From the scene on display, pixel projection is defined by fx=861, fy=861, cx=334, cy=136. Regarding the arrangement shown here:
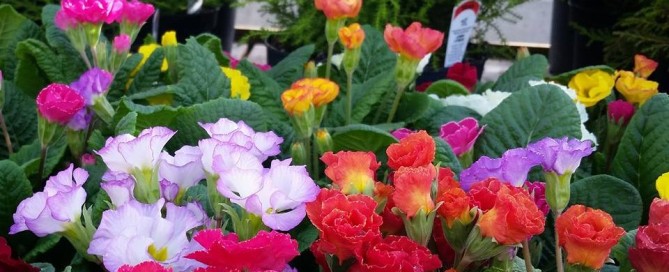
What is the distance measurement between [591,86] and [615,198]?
1.11 feet

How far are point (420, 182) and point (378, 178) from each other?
0.34 meters

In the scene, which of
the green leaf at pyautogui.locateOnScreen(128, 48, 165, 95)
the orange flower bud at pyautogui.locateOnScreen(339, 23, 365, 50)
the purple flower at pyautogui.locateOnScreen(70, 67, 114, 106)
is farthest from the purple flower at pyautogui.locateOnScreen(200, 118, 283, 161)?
the green leaf at pyautogui.locateOnScreen(128, 48, 165, 95)

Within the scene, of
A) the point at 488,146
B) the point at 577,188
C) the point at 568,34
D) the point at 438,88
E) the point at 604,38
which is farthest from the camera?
the point at 568,34

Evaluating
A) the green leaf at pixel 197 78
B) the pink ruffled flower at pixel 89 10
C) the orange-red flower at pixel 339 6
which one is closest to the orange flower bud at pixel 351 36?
the orange-red flower at pixel 339 6

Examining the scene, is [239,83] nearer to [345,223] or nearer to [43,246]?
[43,246]

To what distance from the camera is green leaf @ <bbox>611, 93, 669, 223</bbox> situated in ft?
2.83

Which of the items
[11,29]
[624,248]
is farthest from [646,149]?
[11,29]

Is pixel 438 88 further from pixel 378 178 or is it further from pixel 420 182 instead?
pixel 420 182

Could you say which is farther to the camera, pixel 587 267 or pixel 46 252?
pixel 46 252

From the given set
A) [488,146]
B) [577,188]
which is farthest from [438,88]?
[577,188]

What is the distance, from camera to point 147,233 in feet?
1.74

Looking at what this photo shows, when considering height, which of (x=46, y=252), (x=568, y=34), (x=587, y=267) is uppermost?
(x=587, y=267)

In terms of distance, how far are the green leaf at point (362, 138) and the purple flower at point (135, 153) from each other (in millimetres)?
314

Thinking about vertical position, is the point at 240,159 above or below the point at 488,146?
above
